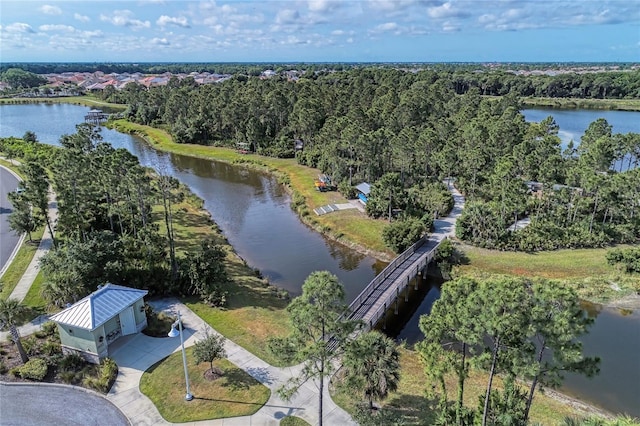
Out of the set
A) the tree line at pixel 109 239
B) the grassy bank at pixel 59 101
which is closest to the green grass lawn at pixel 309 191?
the tree line at pixel 109 239

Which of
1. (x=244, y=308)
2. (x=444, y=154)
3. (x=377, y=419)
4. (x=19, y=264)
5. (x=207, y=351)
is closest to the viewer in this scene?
(x=377, y=419)

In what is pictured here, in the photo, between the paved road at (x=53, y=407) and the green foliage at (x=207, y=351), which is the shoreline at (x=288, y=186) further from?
the paved road at (x=53, y=407)

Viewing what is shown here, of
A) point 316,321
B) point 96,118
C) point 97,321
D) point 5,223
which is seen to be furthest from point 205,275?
point 96,118

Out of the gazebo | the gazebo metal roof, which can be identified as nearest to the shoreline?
the gazebo metal roof

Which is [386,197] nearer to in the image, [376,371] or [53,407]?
[376,371]

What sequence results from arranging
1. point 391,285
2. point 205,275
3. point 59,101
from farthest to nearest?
point 59,101 < point 391,285 < point 205,275

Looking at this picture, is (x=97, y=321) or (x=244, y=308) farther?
(x=244, y=308)

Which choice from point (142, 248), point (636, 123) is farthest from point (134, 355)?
point (636, 123)

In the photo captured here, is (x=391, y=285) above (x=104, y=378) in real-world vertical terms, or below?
above

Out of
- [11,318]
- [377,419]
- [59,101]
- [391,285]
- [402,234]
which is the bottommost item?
[391,285]
